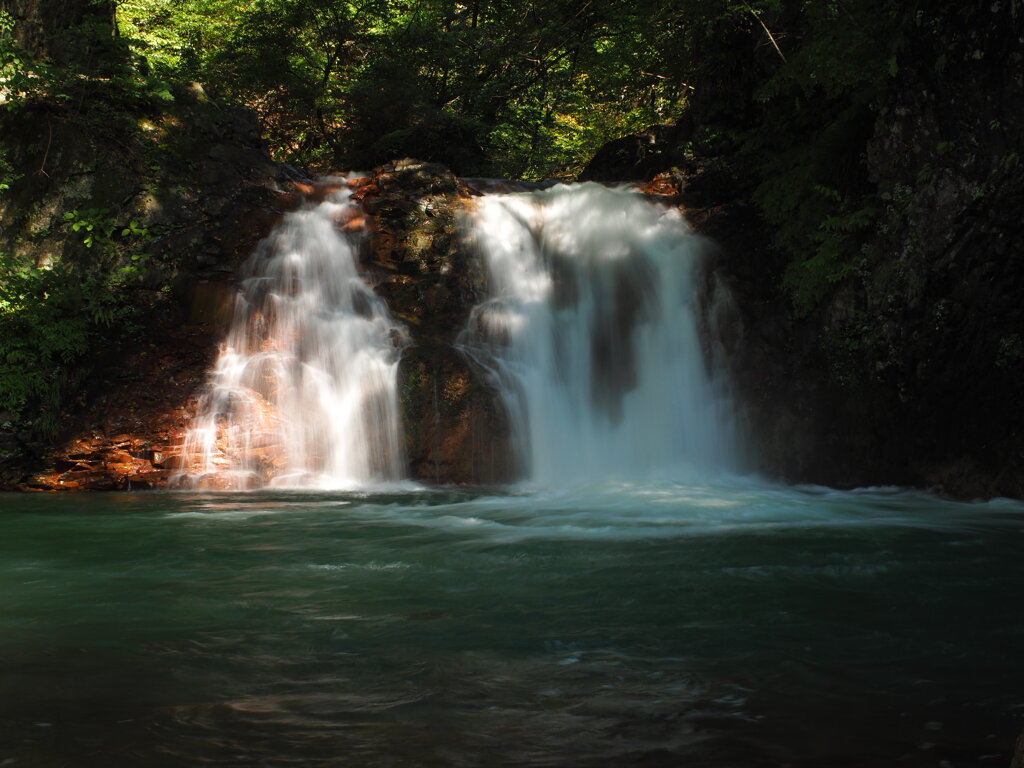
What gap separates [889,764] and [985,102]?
803cm

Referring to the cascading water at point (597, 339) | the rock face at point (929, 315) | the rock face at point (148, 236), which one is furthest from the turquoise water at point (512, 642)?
the cascading water at point (597, 339)

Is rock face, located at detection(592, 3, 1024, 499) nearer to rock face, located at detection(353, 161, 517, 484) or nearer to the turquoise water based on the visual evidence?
the turquoise water

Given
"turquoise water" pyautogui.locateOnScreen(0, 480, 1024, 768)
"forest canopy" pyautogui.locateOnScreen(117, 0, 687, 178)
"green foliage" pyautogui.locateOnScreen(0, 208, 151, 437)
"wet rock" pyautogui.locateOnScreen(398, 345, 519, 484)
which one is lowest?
"turquoise water" pyautogui.locateOnScreen(0, 480, 1024, 768)

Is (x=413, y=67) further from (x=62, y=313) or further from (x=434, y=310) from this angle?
(x=62, y=313)

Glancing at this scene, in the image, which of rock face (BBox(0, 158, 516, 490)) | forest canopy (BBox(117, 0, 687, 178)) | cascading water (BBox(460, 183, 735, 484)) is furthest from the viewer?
forest canopy (BBox(117, 0, 687, 178))

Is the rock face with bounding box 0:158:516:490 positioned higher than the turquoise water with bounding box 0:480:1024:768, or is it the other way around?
the rock face with bounding box 0:158:516:490

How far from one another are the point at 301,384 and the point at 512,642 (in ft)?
23.7

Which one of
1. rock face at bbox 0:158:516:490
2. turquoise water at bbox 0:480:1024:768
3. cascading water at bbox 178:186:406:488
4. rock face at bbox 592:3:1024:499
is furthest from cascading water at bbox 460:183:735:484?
turquoise water at bbox 0:480:1024:768

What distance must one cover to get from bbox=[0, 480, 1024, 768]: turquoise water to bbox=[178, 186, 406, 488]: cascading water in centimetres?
269

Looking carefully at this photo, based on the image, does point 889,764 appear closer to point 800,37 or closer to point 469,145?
point 800,37

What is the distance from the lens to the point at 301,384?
10.4 meters

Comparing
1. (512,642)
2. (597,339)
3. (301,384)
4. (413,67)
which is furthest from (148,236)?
(512,642)

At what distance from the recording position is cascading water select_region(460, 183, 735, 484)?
10641 mm

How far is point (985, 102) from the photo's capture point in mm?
8461
